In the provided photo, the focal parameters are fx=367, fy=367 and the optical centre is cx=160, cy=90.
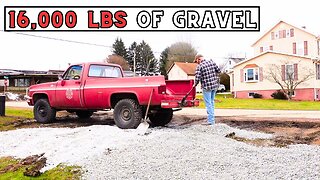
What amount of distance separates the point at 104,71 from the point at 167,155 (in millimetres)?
5375

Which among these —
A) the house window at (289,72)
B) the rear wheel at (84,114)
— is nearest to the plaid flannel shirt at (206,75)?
the rear wheel at (84,114)

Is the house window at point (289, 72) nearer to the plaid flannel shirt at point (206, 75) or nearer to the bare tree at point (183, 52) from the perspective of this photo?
the plaid flannel shirt at point (206, 75)

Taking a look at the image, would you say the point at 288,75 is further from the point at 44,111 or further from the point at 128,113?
the point at 128,113

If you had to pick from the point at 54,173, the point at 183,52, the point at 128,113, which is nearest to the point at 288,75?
the point at 128,113

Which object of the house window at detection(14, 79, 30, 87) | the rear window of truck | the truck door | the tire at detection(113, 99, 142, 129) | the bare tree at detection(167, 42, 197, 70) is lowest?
the tire at detection(113, 99, 142, 129)

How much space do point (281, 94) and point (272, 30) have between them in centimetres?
1303

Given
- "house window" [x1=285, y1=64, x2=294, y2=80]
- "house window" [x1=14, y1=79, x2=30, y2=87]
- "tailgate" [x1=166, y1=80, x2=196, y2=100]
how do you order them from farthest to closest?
1. "house window" [x1=14, y1=79, x2=30, y2=87]
2. "house window" [x1=285, y1=64, x2=294, y2=80]
3. "tailgate" [x1=166, y1=80, x2=196, y2=100]

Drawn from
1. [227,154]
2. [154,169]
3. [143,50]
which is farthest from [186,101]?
[143,50]

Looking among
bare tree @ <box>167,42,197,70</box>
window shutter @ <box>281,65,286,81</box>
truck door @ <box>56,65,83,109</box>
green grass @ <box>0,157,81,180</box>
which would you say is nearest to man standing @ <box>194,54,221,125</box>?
truck door @ <box>56,65,83,109</box>

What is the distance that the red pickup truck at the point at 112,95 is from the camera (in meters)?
8.93

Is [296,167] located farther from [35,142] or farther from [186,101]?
[35,142]

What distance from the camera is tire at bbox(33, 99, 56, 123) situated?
11.5m

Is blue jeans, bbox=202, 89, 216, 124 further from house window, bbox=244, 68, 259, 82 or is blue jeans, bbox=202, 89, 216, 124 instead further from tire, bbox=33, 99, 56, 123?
house window, bbox=244, 68, 259, 82

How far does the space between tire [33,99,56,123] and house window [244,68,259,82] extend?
2889 cm
